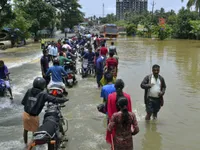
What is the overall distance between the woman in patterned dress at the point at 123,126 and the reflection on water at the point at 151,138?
2.06 meters

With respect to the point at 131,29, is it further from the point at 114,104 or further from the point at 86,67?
the point at 114,104

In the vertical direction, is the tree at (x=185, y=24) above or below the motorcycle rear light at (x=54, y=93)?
above

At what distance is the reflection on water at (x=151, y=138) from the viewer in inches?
252

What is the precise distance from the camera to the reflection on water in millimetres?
6395

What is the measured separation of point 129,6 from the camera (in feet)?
538

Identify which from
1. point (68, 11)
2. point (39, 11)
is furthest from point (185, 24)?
point (68, 11)

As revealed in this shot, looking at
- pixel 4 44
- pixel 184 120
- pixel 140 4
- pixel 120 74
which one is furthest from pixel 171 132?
pixel 140 4

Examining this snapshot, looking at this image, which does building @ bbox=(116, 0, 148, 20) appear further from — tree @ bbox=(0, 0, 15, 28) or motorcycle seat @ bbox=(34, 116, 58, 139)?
motorcycle seat @ bbox=(34, 116, 58, 139)

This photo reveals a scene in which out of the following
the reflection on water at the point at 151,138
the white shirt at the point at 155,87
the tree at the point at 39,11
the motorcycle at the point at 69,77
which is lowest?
the reflection on water at the point at 151,138

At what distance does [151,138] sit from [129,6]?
534 feet

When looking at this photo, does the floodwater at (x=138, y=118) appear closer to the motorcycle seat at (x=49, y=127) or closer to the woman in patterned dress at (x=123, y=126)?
the motorcycle seat at (x=49, y=127)

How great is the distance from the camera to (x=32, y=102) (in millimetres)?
5285

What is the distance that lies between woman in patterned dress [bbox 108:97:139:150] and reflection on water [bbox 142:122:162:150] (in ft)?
6.74

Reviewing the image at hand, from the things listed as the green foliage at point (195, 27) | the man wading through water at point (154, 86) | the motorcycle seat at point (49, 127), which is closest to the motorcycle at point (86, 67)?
the man wading through water at point (154, 86)
